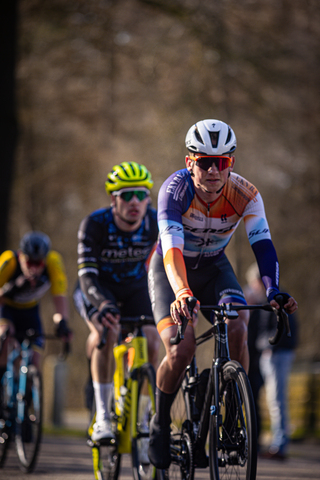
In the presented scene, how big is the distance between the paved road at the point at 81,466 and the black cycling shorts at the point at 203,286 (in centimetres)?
121

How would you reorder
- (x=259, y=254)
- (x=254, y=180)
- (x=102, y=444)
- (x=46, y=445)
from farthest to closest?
(x=254, y=180) < (x=46, y=445) < (x=102, y=444) < (x=259, y=254)

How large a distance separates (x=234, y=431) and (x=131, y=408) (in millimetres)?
1477

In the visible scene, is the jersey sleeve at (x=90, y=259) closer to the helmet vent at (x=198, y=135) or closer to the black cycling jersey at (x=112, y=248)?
the black cycling jersey at (x=112, y=248)

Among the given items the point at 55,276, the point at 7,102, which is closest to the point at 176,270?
the point at 55,276

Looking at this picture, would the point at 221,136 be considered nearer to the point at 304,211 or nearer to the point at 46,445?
the point at 46,445

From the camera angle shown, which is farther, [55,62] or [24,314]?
[55,62]

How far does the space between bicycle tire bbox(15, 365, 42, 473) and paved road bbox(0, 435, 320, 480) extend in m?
0.14

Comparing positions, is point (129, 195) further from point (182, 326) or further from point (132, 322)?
point (182, 326)

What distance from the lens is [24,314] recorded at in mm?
7949

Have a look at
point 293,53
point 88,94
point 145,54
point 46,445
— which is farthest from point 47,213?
point 46,445

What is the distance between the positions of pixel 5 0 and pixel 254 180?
6187 mm

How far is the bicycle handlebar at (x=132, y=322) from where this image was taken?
4941mm

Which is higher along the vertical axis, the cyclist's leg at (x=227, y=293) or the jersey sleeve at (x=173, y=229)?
the jersey sleeve at (x=173, y=229)

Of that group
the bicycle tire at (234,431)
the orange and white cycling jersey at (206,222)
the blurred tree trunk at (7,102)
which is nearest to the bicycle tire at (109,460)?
the bicycle tire at (234,431)
